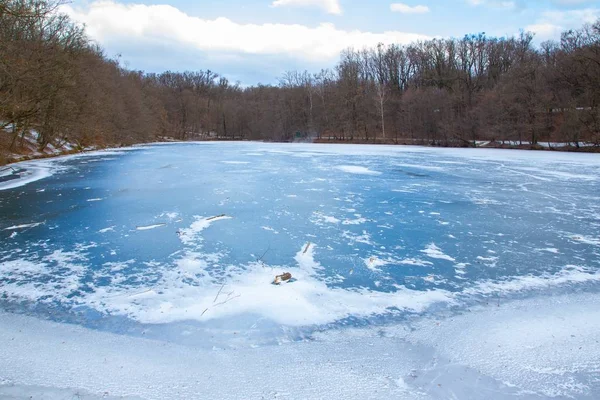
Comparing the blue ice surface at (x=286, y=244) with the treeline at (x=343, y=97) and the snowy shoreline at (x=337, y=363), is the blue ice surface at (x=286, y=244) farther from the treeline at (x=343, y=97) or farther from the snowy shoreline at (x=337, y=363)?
the treeline at (x=343, y=97)

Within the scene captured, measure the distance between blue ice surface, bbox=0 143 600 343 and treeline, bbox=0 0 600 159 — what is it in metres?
4.99

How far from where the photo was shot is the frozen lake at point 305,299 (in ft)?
10.0

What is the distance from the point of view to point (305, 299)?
4484 mm

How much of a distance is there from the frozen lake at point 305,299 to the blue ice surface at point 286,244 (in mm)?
32

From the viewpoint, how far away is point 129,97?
41594 millimetres

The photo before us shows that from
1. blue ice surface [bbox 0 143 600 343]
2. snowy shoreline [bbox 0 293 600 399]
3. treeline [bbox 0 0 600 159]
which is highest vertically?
treeline [bbox 0 0 600 159]

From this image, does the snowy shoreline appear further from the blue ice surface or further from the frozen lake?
the blue ice surface

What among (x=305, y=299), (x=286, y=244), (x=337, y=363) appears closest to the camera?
(x=337, y=363)

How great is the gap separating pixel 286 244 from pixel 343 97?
49.2 metres

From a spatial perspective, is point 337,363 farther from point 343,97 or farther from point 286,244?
point 343,97

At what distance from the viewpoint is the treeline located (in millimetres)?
18058

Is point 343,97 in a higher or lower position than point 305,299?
higher

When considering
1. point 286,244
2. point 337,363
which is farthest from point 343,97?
point 337,363

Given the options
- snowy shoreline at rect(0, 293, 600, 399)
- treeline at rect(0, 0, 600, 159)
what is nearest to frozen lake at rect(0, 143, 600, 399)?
snowy shoreline at rect(0, 293, 600, 399)
